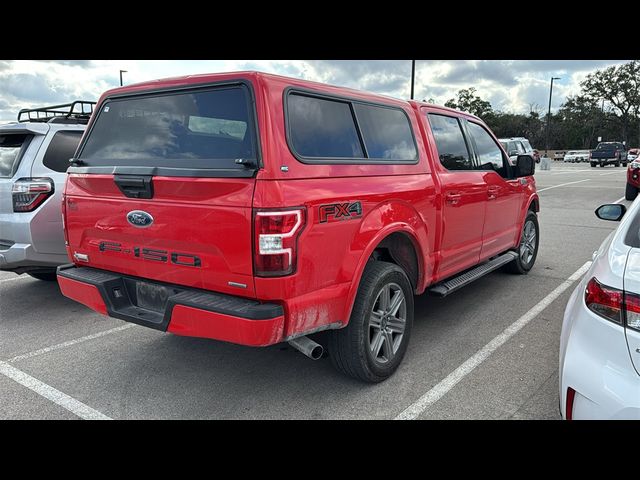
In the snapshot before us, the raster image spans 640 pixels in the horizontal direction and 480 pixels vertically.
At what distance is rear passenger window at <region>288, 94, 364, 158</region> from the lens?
294cm

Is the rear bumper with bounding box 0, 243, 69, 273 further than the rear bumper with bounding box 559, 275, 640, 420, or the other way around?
the rear bumper with bounding box 0, 243, 69, 273

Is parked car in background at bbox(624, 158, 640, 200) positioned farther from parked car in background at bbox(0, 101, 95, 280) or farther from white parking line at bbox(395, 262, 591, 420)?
parked car in background at bbox(0, 101, 95, 280)

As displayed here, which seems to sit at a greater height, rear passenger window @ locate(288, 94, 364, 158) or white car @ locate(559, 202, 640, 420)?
rear passenger window @ locate(288, 94, 364, 158)

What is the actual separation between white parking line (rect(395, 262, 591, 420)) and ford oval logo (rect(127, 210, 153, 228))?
1966 mm

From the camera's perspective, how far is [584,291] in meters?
2.47

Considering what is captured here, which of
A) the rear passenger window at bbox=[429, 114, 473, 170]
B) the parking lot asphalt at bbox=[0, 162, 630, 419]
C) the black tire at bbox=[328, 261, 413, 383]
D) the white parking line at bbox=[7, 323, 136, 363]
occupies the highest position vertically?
the rear passenger window at bbox=[429, 114, 473, 170]

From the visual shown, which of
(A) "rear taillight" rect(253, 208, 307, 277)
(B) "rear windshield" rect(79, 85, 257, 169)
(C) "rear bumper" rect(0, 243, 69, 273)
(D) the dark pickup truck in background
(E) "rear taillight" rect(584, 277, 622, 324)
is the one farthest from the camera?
(D) the dark pickup truck in background

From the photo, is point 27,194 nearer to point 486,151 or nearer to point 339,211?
point 339,211

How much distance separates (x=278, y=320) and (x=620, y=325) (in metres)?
1.63

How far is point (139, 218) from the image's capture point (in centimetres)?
307

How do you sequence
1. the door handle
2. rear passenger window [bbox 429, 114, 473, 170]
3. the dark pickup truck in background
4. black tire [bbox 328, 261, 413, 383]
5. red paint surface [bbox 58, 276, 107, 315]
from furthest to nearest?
the dark pickup truck in background → rear passenger window [bbox 429, 114, 473, 170] → the door handle → red paint surface [bbox 58, 276, 107, 315] → black tire [bbox 328, 261, 413, 383]

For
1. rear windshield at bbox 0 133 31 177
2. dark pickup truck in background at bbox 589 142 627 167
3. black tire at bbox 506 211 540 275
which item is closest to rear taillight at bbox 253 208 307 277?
rear windshield at bbox 0 133 31 177

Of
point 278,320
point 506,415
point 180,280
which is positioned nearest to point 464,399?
point 506,415

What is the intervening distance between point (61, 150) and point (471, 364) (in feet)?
14.7
